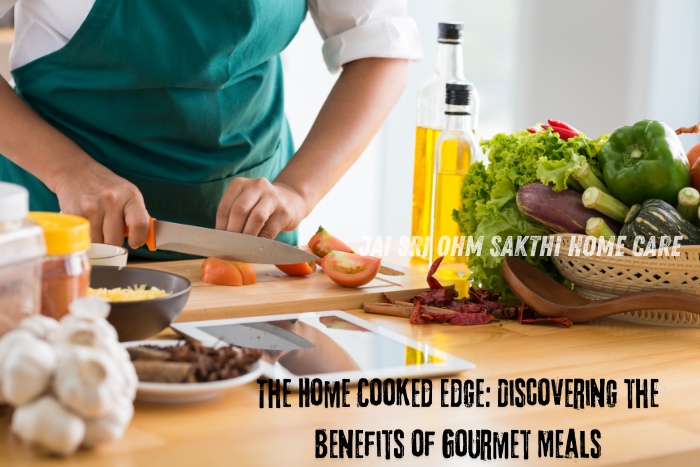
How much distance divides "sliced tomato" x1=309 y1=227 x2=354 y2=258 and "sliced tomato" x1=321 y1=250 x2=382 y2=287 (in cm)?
10

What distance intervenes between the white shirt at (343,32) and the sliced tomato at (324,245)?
45cm

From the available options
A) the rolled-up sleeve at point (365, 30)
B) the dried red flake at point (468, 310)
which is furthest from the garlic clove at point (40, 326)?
the rolled-up sleeve at point (365, 30)

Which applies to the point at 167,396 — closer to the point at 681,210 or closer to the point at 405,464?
the point at 405,464

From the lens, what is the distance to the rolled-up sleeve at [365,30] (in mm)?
1884

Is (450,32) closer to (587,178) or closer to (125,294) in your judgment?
(587,178)

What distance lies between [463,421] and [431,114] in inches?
34.4

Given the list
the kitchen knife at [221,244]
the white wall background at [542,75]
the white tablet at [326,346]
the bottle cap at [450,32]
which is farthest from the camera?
the white wall background at [542,75]

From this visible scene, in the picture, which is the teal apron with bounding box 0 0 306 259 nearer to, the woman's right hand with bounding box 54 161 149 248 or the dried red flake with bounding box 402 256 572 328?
the woman's right hand with bounding box 54 161 149 248

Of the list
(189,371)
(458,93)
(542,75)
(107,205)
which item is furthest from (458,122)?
(542,75)

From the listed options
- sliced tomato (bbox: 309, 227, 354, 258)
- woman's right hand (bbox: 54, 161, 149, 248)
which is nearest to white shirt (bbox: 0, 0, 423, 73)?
woman's right hand (bbox: 54, 161, 149, 248)

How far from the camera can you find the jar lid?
81cm

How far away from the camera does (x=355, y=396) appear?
1.00m

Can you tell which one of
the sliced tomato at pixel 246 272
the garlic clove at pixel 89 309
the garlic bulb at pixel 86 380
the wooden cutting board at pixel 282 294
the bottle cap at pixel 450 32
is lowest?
the wooden cutting board at pixel 282 294

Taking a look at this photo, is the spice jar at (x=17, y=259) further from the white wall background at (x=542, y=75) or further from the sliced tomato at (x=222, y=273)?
the white wall background at (x=542, y=75)
